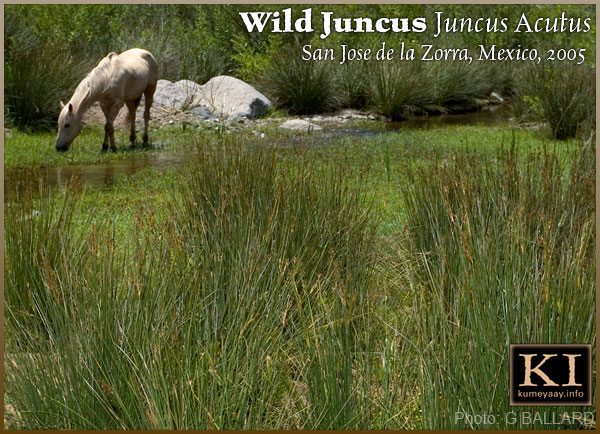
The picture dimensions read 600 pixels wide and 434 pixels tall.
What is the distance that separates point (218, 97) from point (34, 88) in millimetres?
4039

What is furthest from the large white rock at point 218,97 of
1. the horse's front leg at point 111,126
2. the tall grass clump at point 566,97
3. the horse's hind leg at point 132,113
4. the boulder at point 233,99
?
the tall grass clump at point 566,97

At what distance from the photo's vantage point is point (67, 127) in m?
10.1

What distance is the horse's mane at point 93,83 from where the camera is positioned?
1038 centimetres

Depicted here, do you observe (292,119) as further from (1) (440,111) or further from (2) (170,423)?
(2) (170,423)

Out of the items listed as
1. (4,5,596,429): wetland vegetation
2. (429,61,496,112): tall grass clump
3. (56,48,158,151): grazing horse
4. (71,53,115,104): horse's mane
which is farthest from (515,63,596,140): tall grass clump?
(4,5,596,429): wetland vegetation

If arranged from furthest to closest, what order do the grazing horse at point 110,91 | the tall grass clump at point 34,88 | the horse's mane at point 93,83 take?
the tall grass clump at point 34,88 → the horse's mane at point 93,83 → the grazing horse at point 110,91

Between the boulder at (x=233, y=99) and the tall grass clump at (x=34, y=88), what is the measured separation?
2.92 metres

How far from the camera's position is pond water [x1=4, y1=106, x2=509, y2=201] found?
7250mm

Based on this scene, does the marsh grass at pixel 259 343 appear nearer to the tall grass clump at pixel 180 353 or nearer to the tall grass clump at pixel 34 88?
the tall grass clump at pixel 180 353

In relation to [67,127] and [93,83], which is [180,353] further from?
[93,83]

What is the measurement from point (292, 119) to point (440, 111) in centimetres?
327

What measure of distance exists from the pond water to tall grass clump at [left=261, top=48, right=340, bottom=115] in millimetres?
1558

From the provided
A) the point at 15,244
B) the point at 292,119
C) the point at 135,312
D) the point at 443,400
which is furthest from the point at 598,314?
the point at 292,119

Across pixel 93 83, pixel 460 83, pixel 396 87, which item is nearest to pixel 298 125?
pixel 396 87
